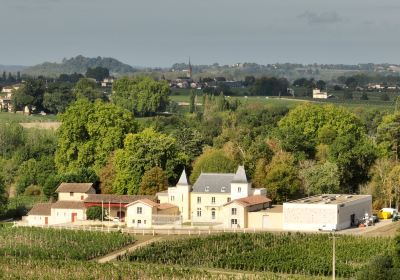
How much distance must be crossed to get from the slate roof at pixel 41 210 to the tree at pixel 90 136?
26.9 feet

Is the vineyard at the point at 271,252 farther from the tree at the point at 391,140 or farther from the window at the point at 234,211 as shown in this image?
the tree at the point at 391,140

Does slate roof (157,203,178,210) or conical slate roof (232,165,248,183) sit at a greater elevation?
conical slate roof (232,165,248,183)

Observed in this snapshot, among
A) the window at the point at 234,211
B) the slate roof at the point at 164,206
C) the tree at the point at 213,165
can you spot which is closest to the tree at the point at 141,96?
the tree at the point at 213,165

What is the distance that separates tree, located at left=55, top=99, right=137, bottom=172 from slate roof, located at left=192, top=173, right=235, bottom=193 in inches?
410

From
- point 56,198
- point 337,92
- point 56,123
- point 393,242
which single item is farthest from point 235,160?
point 337,92

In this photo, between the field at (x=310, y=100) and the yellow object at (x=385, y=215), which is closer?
the yellow object at (x=385, y=215)

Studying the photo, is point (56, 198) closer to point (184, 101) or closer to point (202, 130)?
point (202, 130)

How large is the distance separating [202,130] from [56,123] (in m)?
19.4

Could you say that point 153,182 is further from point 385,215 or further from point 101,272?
point 101,272

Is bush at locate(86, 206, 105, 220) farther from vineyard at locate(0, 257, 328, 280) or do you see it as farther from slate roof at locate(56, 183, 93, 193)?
vineyard at locate(0, 257, 328, 280)

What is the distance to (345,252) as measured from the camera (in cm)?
4975

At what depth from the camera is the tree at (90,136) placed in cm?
7106

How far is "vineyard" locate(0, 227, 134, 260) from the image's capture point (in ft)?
167

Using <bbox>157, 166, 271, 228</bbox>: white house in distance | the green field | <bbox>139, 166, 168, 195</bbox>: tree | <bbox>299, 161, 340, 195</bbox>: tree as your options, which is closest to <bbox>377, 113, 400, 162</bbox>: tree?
<bbox>299, 161, 340, 195</bbox>: tree
